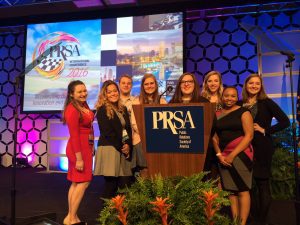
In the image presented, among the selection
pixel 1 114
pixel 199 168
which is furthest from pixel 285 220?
pixel 1 114

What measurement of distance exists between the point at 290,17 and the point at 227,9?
3.69 feet

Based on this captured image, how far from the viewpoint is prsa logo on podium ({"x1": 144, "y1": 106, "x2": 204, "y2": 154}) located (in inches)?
55.1

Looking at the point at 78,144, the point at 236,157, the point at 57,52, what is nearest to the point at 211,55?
the point at 57,52

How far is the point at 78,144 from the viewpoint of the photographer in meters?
2.54

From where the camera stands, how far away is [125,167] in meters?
2.53

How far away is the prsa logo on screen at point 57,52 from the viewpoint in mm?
5812

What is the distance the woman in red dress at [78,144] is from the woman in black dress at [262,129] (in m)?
1.36

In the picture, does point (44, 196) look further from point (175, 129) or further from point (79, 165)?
point (175, 129)

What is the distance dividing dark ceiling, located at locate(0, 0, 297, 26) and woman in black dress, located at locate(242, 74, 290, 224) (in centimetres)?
324

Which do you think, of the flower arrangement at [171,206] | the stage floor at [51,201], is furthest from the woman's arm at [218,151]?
the flower arrangement at [171,206]

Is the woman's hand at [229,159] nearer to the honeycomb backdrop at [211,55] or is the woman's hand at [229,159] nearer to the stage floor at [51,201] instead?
the stage floor at [51,201]

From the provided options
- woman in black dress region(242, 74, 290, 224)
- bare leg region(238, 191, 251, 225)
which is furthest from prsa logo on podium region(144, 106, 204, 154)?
woman in black dress region(242, 74, 290, 224)

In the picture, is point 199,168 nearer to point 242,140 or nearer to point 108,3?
point 242,140

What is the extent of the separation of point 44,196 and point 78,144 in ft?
5.59
